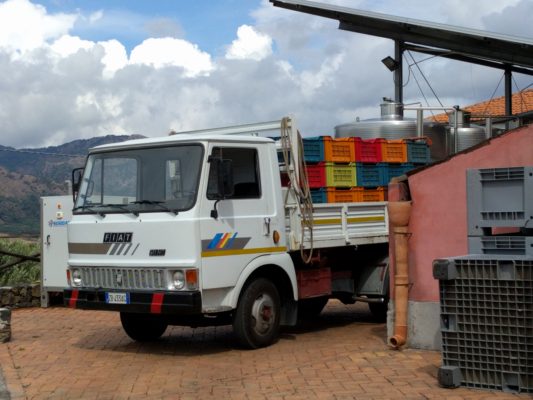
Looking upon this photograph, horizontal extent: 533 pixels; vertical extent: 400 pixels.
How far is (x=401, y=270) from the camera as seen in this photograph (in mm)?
8727

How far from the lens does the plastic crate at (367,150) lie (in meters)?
11.0

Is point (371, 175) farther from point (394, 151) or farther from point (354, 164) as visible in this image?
point (394, 151)

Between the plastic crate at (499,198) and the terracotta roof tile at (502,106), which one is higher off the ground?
the terracotta roof tile at (502,106)

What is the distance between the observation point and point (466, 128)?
14539 mm

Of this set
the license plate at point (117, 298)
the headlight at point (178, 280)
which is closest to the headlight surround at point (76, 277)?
the license plate at point (117, 298)

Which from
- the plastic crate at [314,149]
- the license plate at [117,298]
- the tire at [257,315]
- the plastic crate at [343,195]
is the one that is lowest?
the tire at [257,315]

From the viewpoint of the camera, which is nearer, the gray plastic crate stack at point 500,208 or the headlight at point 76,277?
the gray plastic crate stack at point 500,208

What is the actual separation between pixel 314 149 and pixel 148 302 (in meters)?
3.10

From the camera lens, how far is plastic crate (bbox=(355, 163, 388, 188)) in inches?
436

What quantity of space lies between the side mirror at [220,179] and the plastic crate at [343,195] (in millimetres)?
1942

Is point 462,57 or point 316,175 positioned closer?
point 316,175

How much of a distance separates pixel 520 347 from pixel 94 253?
5.05 meters

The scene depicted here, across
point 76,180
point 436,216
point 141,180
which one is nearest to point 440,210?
point 436,216

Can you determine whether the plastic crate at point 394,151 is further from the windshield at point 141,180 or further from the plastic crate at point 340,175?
the windshield at point 141,180
